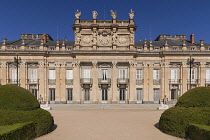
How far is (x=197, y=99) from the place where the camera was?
909 cm

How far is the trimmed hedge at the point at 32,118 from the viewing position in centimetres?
768

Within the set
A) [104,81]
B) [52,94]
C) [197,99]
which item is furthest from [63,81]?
[197,99]

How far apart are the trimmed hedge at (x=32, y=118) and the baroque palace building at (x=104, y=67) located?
1667cm

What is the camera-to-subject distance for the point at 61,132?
9.42 m

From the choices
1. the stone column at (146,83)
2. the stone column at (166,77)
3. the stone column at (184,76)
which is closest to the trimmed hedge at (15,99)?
the stone column at (146,83)

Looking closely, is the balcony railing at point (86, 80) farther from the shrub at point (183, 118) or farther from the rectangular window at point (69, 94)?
the shrub at point (183, 118)

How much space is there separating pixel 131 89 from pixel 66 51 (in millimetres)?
13433

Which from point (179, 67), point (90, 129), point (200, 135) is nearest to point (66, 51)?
point (90, 129)

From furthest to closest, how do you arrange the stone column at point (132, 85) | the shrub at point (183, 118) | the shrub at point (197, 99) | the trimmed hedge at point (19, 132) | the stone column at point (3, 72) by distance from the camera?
the stone column at point (132, 85)
the stone column at point (3, 72)
the shrub at point (197, 99)
the shrub at point (183, 118)
the trimmed hedge at point (19, 132)

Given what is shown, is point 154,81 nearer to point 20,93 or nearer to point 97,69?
point 97,69

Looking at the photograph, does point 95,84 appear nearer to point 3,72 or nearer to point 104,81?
point 104,81

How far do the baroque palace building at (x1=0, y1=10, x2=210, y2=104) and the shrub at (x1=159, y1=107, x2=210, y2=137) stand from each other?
16.9 m

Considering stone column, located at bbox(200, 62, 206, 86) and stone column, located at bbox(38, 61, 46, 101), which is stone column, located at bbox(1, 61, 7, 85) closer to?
stone column, located at bbox(38, 61, 46, 101)

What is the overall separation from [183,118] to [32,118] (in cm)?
875
